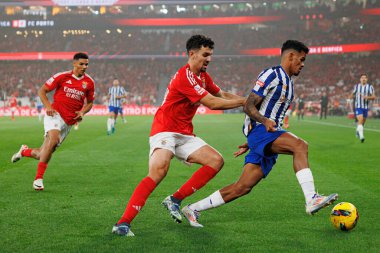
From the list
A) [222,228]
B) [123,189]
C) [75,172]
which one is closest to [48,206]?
[123,189]

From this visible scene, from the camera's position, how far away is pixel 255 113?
5.95 metres

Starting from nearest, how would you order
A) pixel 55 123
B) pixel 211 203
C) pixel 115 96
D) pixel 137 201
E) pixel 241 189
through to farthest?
pixel 137 201
pixel 241 189
pixel 211 203
pixel 55 123
pixel 115 96

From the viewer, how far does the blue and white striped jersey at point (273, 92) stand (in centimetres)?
607

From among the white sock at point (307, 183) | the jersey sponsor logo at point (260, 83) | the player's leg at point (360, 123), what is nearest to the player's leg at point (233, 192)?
the white sock at point (307, 183)

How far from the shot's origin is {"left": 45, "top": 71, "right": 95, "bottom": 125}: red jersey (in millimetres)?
9617

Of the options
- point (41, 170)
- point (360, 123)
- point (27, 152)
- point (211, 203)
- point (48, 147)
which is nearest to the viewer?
point (211, 203)

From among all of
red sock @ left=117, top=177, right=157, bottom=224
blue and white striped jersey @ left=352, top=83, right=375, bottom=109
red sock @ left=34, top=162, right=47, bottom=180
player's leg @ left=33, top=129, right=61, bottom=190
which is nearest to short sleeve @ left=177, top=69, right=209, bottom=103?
red sock @ left=117, top=177, right=157, bottom=224

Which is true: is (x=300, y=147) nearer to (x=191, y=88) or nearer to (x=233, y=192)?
(x=233, y=192)

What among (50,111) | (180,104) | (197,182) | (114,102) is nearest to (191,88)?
(180,104)

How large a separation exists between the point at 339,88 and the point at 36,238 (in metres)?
57.0

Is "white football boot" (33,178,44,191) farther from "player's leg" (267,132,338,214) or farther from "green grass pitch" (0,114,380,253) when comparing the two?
"player's leg" (267,132,338,214)

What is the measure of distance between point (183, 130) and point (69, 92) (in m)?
3.95

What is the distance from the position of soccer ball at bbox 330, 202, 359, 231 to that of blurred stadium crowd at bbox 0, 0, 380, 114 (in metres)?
54.5

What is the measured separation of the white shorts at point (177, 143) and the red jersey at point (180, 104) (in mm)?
57
